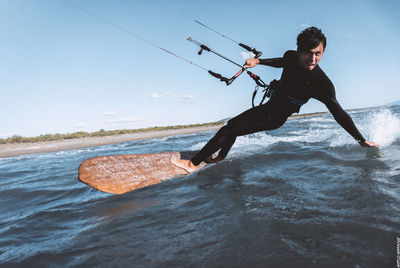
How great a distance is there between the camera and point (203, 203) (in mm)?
2826

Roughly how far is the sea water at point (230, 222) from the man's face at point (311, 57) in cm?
175

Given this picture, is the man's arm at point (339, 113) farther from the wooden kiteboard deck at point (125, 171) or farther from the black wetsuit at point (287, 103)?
the wooden kiteboard deck at point (125, 171)

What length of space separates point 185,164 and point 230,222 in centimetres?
261

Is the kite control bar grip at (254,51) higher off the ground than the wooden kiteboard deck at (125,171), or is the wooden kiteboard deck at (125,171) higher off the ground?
the kite control bar grip at (254,51)

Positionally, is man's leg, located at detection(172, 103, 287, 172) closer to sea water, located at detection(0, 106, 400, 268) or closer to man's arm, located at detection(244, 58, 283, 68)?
sea water, located at detection(0, 106, 400, 268)

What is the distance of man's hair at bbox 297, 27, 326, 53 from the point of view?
136 inches

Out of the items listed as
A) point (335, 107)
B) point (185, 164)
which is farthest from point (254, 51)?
point (185, 164)

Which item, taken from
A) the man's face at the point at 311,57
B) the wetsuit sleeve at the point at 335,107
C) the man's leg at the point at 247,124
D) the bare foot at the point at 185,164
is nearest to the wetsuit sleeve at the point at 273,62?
the man's face at the point at 311,57

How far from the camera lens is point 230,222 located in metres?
2.16

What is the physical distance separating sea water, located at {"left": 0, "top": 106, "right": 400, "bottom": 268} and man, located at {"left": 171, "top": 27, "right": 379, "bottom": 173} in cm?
71

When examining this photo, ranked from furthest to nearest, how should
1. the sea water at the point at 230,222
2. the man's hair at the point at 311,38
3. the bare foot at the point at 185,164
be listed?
1. the bare foot at the point at 185,164
2. the man's hair at the point at 311,38
3. the sea water at the point at 230,222

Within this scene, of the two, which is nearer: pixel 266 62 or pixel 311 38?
pixel 311 38

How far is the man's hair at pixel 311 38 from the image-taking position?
136 inches

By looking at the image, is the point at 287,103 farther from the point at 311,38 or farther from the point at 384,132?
the point at 384,132
